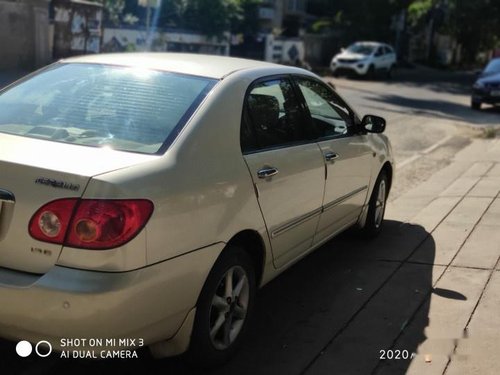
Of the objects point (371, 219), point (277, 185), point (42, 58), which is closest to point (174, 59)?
point (277, 185)

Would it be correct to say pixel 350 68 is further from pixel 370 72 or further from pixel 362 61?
pixel 370 72

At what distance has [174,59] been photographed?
13.2ft

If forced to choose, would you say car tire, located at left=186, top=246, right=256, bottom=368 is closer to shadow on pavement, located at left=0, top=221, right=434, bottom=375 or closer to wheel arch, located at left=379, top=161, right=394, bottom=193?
shadow on pavement, located at left=0, top=221, right=434, bottom=375

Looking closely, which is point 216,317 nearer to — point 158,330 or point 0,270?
point 158,330

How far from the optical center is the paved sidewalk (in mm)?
Result: 3553

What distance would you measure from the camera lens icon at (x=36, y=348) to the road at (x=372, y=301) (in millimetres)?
258

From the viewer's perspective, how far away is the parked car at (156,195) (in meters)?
2.74

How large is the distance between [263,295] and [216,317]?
3.75 ft

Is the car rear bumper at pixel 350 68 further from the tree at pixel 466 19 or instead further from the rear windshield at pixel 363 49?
the tree at pixel 466 19

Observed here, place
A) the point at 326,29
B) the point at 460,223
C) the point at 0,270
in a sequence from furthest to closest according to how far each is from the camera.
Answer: the point at 326,29 < the point at 460,223 < the point at 0,270

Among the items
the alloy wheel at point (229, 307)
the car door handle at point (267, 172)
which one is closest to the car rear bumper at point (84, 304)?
the alloy wheel at point (229, 307)

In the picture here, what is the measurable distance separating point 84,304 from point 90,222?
13.6 inches

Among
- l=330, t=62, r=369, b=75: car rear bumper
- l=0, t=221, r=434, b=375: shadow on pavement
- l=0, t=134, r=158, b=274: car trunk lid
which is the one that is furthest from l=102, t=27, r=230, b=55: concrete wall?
l=0, t=134, r=158, b=274: car trunk lid

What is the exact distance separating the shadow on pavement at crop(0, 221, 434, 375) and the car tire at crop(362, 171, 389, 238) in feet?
0.45
